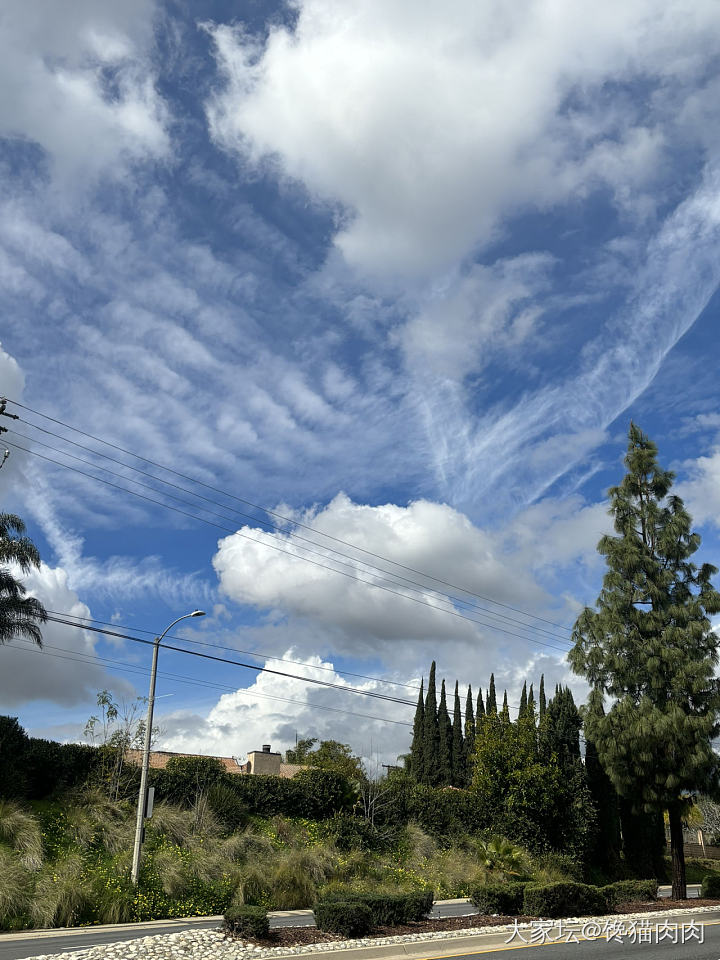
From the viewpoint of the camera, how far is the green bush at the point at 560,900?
58.1 feet

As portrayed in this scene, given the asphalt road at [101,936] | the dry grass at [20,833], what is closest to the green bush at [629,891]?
the asphalt road at [101,936]

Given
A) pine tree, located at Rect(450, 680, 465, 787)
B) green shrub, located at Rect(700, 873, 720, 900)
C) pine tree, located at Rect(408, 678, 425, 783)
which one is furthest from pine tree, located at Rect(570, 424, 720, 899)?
pine tree, located at Rect(408, 678, 425, 783)

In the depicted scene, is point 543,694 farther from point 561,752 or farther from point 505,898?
point 505,898

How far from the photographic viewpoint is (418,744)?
71625mm

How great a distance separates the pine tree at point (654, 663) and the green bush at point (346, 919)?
15.2 m

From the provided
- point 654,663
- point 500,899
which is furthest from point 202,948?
point 654,663

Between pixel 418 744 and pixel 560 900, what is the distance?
55819mm

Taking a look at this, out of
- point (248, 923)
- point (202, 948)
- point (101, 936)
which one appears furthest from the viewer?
point (101, 936)

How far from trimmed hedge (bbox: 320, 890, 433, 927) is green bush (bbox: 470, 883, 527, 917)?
105 inches

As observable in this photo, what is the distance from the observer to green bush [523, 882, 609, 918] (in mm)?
17703

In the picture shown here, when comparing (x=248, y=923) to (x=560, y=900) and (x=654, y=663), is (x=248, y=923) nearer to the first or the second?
(x=560, y=900)

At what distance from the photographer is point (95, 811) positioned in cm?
2922

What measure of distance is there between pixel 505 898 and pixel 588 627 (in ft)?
41.8

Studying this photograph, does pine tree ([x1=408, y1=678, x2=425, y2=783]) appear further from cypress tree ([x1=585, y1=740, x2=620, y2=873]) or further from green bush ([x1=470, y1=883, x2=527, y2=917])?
green bush ([x1=470, y1=883, x2=527, y2=917])
